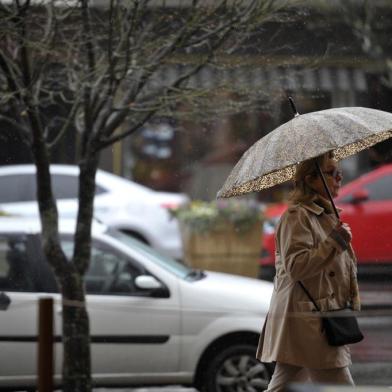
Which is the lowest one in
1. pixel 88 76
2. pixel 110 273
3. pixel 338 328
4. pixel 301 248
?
pixel 338 328

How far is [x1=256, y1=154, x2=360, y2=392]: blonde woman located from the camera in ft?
14.8

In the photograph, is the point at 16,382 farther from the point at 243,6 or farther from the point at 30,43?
the point at 243,6

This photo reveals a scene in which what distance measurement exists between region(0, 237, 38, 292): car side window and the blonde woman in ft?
10.5

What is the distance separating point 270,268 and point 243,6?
7683mm

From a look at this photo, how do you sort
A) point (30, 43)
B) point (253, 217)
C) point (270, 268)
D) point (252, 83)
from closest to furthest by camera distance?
point (30, 43), point (252, 83), point (253, 217), point (270, 268)

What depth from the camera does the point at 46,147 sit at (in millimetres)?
6840

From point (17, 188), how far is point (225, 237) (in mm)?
3051

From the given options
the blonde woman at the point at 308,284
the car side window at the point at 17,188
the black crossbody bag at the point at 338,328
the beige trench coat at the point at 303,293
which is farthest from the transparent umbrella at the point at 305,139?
the car side window at the point at 17,188

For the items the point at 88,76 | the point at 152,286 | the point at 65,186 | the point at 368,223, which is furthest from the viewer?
the point at 368,223

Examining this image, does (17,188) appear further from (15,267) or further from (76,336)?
(76,336)

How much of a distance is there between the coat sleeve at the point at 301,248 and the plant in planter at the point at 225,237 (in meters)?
8.10

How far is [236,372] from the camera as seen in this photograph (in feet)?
23.9

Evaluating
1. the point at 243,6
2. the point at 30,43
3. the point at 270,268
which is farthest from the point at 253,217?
the point at 30,43

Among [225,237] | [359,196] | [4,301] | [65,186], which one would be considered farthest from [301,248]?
[359,196]
